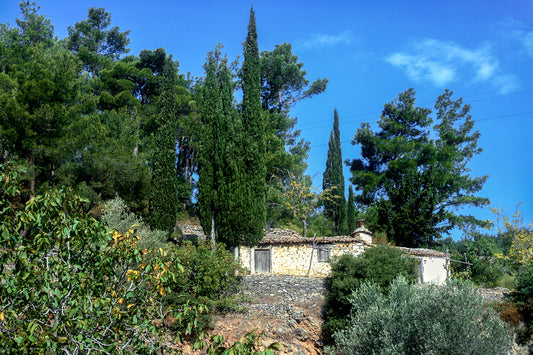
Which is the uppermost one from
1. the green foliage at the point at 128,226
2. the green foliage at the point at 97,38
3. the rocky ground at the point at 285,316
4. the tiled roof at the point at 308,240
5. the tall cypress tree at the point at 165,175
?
the green foliage at the point at 97,38

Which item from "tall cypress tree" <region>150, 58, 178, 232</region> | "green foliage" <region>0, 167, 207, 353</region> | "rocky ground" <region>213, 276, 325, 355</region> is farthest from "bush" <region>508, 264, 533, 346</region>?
"tall cypress tree" <region>150, 58, 178, 232</region>

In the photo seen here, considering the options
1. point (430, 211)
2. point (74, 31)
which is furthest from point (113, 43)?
point (430, 211)

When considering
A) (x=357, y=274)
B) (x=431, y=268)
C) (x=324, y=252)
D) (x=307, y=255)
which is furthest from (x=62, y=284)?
(x=431, y=268)

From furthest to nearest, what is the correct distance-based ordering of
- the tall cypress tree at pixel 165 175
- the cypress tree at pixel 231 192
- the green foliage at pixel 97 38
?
the green foliage at pixel 97 38, the tall cypress tree at pixel 165 175, the cypress tree at pixel 231 192

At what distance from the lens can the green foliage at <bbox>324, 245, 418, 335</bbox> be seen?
17.1m

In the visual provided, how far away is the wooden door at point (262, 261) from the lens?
81.0 feet

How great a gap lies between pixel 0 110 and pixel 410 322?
21.4m

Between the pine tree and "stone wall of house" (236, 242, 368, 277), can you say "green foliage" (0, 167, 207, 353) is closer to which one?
"stone wall of house" (236, 242, 368, 277)

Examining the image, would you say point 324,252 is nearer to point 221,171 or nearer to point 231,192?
point 231,192

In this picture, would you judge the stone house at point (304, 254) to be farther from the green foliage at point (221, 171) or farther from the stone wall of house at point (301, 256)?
the green foliage at point (221, 171)

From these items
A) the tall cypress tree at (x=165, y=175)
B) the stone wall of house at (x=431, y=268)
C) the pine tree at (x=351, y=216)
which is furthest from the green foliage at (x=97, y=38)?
the stone wall of house at (x=431, y=268)

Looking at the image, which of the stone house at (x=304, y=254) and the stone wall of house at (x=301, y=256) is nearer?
the stone wall of house at (x=301, y=256)

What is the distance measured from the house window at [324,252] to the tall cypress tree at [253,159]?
11.5ft

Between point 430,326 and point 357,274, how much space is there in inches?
222
